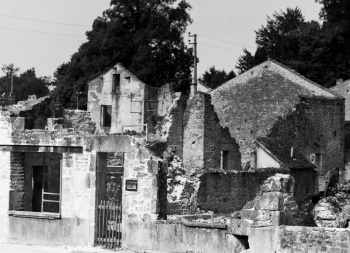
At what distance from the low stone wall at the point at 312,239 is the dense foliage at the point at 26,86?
6282 cm

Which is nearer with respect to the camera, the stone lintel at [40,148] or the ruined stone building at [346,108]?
the stone lintel at [40,148]

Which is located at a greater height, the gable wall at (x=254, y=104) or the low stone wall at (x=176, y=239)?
the gable wall at (x=254, y=104)

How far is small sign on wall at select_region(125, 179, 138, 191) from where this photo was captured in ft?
63.6

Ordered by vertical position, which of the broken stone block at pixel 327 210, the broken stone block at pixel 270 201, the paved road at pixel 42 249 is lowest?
the paved road at pixel 42 249

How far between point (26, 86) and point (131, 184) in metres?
62.4

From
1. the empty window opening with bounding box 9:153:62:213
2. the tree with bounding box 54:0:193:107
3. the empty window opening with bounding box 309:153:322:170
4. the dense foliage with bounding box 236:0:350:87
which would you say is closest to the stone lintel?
the empty window opening with bounding box 9:153:62:213

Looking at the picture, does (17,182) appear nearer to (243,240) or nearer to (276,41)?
(243,240)

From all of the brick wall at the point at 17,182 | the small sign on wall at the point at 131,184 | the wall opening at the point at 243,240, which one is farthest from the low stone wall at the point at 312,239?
the brick wall at the point at 17,182

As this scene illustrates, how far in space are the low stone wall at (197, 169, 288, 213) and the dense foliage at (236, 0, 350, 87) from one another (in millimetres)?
29661

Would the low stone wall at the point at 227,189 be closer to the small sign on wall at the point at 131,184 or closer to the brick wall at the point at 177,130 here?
the brick wall at the point at 177,130

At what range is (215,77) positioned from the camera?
74.8 meters

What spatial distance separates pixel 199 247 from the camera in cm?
1719

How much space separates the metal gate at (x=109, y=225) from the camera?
19.8 m

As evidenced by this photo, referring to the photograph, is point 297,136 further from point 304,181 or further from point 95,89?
point 95,89
